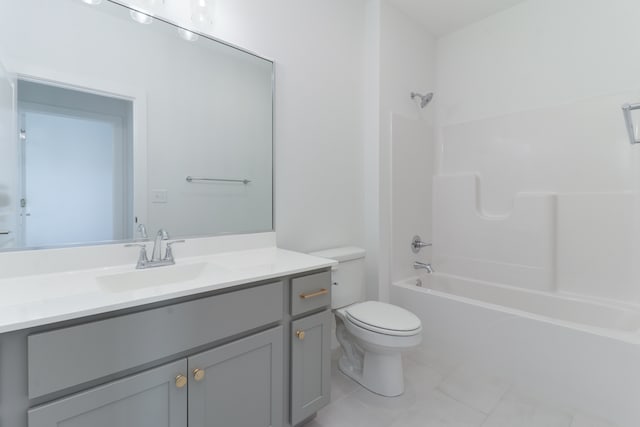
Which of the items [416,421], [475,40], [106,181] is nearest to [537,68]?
[475,40]

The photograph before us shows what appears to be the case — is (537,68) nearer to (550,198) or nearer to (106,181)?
(550,198)

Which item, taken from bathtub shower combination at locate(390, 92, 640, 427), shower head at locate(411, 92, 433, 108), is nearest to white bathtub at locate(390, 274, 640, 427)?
bathtub shower combination at locate(390, 92, 640, 427)

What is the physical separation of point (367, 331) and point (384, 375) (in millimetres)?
293

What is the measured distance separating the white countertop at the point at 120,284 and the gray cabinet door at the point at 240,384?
24 cm

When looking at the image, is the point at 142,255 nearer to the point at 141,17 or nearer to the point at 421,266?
the point at 141,17

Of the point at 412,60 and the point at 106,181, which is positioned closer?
the point at 106,181

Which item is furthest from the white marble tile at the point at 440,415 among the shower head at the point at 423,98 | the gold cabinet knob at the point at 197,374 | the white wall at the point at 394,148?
the shower head at the point at 423,98

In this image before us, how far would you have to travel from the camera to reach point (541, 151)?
7.35 ft

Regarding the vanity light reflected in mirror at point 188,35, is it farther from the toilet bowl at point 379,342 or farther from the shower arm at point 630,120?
the shower arm at point 630,120

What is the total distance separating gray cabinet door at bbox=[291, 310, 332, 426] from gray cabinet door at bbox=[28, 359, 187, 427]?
1.52 feet

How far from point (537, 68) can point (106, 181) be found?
2.91 m

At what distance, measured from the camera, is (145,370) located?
90cm

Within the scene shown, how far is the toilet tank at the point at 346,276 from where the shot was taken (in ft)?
6.22

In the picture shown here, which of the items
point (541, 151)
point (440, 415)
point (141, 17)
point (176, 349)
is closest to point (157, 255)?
point (176, 349)
